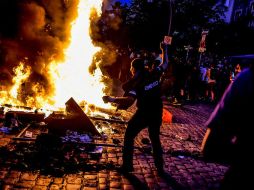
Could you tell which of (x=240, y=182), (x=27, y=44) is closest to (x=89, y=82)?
(x=27, y=44)

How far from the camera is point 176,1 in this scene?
2789 centimetres

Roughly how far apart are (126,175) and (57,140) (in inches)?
72.4

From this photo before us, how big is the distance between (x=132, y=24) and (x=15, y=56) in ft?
57.1

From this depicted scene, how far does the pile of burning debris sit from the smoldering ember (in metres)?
0.03

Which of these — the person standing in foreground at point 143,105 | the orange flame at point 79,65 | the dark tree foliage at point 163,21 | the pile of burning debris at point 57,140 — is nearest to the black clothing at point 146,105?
the person standing in foreground at point 143,105

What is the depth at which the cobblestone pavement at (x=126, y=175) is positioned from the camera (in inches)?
185

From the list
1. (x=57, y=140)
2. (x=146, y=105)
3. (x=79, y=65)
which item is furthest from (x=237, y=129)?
(x=79, y=65)

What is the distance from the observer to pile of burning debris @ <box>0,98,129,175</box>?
5.36m

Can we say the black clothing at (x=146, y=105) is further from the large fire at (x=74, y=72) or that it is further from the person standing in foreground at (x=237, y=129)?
→ the large fire at (x=74, y=72)

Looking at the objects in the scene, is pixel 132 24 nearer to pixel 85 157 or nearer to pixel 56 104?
pixel 56 104

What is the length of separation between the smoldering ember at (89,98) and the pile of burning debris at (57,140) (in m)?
0.03

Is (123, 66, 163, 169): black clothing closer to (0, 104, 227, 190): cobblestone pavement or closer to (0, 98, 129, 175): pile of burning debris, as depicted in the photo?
(0, 104, 227, 190): cobblestone pavement

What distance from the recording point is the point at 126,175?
5312 mm

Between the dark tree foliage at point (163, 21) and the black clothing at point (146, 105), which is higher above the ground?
the dark tree foliage at point (163, 21)
